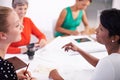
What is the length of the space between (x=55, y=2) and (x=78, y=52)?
61.5 inches

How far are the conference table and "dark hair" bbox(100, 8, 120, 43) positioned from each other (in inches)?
17.0

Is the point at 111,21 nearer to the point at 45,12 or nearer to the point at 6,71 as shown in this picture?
the point at 6,71

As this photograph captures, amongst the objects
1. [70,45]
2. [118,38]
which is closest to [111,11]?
[118,38]

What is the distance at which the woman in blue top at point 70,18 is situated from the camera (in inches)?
103

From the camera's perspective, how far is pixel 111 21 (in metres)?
1.29

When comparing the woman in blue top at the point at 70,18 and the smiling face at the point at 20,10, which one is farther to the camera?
the woman in blue top at the point at 70,18

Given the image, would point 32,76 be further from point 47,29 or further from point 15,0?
point 47,29

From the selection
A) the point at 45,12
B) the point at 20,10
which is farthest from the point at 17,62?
the point at 45,12

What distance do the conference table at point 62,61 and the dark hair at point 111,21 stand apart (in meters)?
0.43

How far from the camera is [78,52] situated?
186cm

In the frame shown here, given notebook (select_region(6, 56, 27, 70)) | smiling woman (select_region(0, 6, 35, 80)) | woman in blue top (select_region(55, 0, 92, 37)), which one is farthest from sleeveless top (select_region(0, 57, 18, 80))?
woman in blue top (select_region(55, 0, 92, 37))

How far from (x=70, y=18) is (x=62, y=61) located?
1047mm

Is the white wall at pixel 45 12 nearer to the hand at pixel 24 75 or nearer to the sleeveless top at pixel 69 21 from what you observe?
the sleeveless top at pixel 69 21

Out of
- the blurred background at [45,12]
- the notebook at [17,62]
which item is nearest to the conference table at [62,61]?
the notebook at [17,62]
